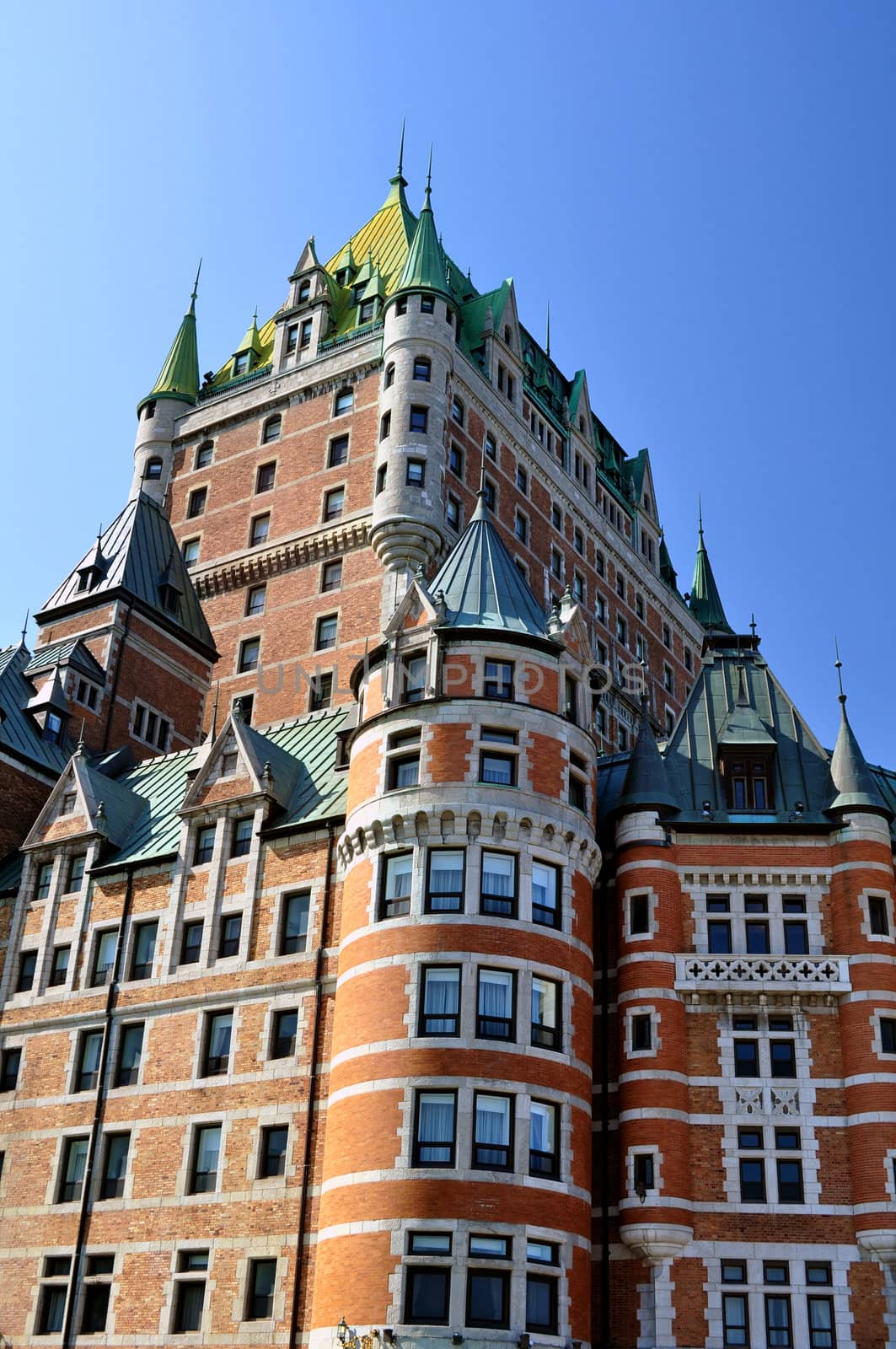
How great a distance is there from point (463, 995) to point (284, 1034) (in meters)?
8.43

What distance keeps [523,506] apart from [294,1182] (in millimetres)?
47582

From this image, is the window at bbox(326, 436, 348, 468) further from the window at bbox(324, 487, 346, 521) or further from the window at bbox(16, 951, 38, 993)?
the window at bbox(16, 951, 38, 993)

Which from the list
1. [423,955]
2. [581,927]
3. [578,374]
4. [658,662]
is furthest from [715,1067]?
[578,374]

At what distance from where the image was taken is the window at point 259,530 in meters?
85.0

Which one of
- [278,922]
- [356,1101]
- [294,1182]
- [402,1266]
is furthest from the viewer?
[278,922]

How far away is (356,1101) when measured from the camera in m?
44.7

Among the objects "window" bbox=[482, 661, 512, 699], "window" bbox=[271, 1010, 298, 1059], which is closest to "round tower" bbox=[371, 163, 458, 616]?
"window" bbox=[482, 661, 512, 699]

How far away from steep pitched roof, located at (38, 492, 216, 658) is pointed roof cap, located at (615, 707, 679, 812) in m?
31.1

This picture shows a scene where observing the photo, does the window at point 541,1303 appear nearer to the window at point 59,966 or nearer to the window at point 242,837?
the window at point 242,837

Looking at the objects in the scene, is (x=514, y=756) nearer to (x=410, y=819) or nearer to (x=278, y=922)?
(x=410, y=819)

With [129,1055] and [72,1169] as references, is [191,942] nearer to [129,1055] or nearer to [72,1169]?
[129,1055]

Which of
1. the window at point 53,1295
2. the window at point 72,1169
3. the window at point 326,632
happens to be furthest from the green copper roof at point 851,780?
the window at point 326,632

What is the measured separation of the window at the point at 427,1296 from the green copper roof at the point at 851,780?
18567 millimetres

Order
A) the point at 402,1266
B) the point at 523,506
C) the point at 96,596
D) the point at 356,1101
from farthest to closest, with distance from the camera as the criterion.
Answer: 1. the point at 523,506
2. the point at 96,596
3. the point at 356,1101
4. the point at 402,1266
